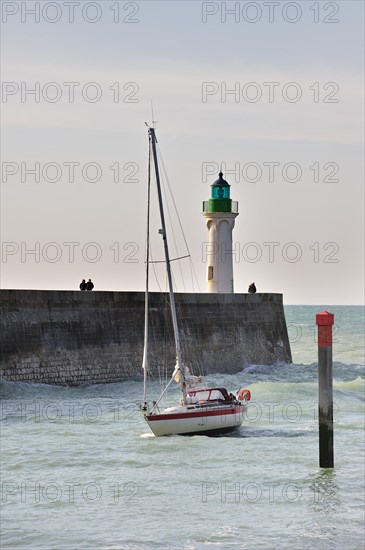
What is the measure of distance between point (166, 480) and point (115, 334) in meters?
15.3

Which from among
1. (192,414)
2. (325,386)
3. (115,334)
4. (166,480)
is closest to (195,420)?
(192,414)

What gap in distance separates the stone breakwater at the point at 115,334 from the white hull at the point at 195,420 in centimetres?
742

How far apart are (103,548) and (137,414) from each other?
525 inches

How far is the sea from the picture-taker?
15.4 m

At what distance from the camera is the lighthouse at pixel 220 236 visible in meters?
43.2

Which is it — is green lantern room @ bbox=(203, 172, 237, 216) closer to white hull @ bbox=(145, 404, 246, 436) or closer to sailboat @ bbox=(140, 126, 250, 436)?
sailboat @ bbox=(140, 126, 250, 436)

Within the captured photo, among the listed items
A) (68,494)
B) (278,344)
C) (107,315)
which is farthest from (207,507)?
(278,344)

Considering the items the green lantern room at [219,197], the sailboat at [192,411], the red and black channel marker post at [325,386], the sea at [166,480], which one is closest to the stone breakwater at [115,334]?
the sea at [166,480]

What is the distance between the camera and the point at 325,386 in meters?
18.7

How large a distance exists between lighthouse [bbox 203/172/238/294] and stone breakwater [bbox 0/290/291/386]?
1.38 m

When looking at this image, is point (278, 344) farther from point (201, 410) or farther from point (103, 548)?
point (103, 548)

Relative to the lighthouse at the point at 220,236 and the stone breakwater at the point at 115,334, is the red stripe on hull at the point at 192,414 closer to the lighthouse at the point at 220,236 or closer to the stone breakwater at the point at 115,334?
the stone breakwater at the point at 115,334

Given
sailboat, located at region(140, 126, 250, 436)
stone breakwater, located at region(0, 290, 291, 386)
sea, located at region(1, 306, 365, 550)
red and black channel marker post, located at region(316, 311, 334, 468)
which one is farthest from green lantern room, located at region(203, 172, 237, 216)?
red and black channel marker post, located at region(316, 311, 334, 468)

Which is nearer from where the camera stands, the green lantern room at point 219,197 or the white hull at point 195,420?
the white hull at point 195,420
